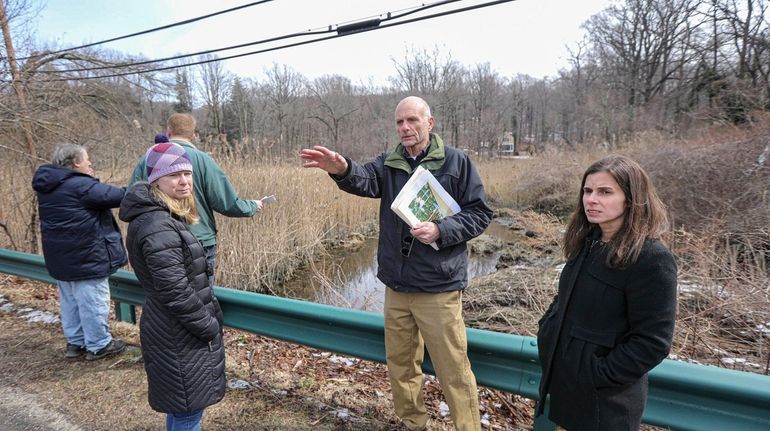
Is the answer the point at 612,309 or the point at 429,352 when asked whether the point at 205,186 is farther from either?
the point at 612,309

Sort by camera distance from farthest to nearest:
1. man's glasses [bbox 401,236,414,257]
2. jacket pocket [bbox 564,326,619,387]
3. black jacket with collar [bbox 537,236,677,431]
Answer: man's glasses [bbox 401,236,414,257] < jacket pocket [bbox 564,326,619,387] < black jacket with collar [bbox 537,236,677,431]

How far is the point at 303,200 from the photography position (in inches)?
329

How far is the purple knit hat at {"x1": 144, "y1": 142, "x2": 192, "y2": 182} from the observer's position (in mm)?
1938

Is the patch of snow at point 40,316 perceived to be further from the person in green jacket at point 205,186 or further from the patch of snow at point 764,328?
the patch of snow at point 764,328

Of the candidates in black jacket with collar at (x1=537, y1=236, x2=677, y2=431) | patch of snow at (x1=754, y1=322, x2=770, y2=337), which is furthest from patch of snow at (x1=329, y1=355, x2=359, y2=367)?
patch of snow at (x1=754, y1=322, x2=770, y2=337)

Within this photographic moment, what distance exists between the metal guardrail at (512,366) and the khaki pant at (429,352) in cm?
10

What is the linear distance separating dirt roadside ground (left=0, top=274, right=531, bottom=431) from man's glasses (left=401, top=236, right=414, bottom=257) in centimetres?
99

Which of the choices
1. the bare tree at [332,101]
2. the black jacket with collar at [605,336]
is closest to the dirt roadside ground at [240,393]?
the black jacket with collar at [605,336]

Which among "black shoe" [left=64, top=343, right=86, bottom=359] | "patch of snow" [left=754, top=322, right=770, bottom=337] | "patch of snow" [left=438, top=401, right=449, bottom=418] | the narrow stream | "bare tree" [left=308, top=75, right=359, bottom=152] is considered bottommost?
the narrow stream

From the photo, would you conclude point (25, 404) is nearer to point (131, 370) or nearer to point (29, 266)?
point (131, 370)

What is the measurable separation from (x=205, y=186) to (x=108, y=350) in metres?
1.49

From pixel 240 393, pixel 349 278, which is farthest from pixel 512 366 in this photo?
pixel 349 278

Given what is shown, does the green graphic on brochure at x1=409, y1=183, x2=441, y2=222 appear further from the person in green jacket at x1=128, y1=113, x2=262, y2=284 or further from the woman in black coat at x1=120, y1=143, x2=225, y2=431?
the person in green jacket at x1=128, y1=113, x2=262, y2=284

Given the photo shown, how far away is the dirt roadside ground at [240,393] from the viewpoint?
93.1 inches
